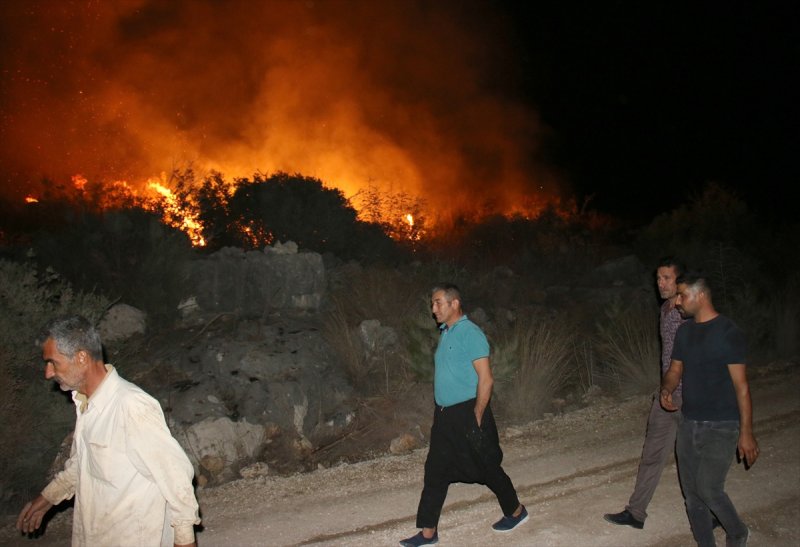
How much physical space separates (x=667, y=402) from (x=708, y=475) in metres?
0.55

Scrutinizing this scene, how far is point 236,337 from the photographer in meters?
8.44

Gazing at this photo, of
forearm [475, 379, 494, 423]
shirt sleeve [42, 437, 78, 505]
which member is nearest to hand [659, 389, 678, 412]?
forearm [475, 379, 494, 423]

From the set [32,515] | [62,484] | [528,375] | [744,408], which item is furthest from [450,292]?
[528,375]

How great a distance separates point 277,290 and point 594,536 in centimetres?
645

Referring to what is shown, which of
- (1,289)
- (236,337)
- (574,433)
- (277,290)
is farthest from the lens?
(277,290)

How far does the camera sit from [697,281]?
3.92 m

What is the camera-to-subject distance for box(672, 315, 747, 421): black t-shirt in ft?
12.4

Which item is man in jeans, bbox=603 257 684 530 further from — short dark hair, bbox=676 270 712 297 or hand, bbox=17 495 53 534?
hand, bbox=17 495 53 534

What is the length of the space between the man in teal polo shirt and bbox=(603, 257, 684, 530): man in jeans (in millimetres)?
973

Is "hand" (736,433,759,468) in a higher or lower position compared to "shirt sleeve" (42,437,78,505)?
lower

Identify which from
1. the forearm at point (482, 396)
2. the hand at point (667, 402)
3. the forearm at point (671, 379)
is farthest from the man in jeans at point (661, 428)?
the forearm at point (482, 396)

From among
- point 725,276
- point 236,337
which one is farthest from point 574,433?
point 725,276

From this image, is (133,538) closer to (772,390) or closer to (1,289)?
(1,289)

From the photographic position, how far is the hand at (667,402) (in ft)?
13.6
